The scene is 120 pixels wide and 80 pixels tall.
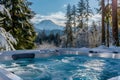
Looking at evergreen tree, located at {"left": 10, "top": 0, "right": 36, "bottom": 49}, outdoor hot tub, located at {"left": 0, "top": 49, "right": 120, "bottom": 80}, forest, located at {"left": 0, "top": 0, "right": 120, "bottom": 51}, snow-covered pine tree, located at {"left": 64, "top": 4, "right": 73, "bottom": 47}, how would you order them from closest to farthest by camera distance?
outdoor hot tub, located at {"left": 0, "top": 49, "right": 120, "bottom": 80} → forest, located at {"left": 0, "top": 0, "right": 120, "bottom": 51} → evergreen tree, located at {"left": 10, "top": 0, "right": 36, "bottom": 49} → snow-covered pine tree, located at {"left": 64, "top": 4, "right": 73, "bottom": 47}

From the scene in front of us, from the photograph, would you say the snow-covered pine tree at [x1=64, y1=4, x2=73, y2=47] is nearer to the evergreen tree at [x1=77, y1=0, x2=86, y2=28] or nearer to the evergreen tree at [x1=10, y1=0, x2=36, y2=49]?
the evergreen tree at [x1=77, y1=0, x2=86, y2=28]

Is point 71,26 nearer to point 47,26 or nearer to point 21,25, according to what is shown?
point 21,25

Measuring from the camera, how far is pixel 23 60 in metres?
7.84

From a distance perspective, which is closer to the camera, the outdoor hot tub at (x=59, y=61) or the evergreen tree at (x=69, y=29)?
the outdoor hot tub at (x=59, y=61)

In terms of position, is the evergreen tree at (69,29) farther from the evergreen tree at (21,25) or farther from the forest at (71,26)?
the evergreen tree at (21,25)

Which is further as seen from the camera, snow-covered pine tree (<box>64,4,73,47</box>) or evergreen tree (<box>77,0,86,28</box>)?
snow-covered pine tree (<box>64,4,73,47</box>)

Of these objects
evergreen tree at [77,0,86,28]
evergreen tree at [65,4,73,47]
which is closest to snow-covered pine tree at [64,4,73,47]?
evergreen tree at [65,4,73,47]

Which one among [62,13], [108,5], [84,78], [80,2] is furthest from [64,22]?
[84,78]

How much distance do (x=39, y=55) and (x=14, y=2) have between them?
8.30 m

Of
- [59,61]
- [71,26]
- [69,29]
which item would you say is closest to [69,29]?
[69,29]

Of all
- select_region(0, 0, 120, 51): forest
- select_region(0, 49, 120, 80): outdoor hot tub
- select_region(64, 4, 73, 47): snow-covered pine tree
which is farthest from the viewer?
select_region(64, 4, 73, 47): snow-covered pine tree

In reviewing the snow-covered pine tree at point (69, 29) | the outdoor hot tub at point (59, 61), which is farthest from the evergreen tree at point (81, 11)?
the outdoor hot tub at point (59, 61)

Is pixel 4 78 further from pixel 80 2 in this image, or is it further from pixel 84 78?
pixel 80 2

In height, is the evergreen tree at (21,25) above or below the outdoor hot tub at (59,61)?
above
